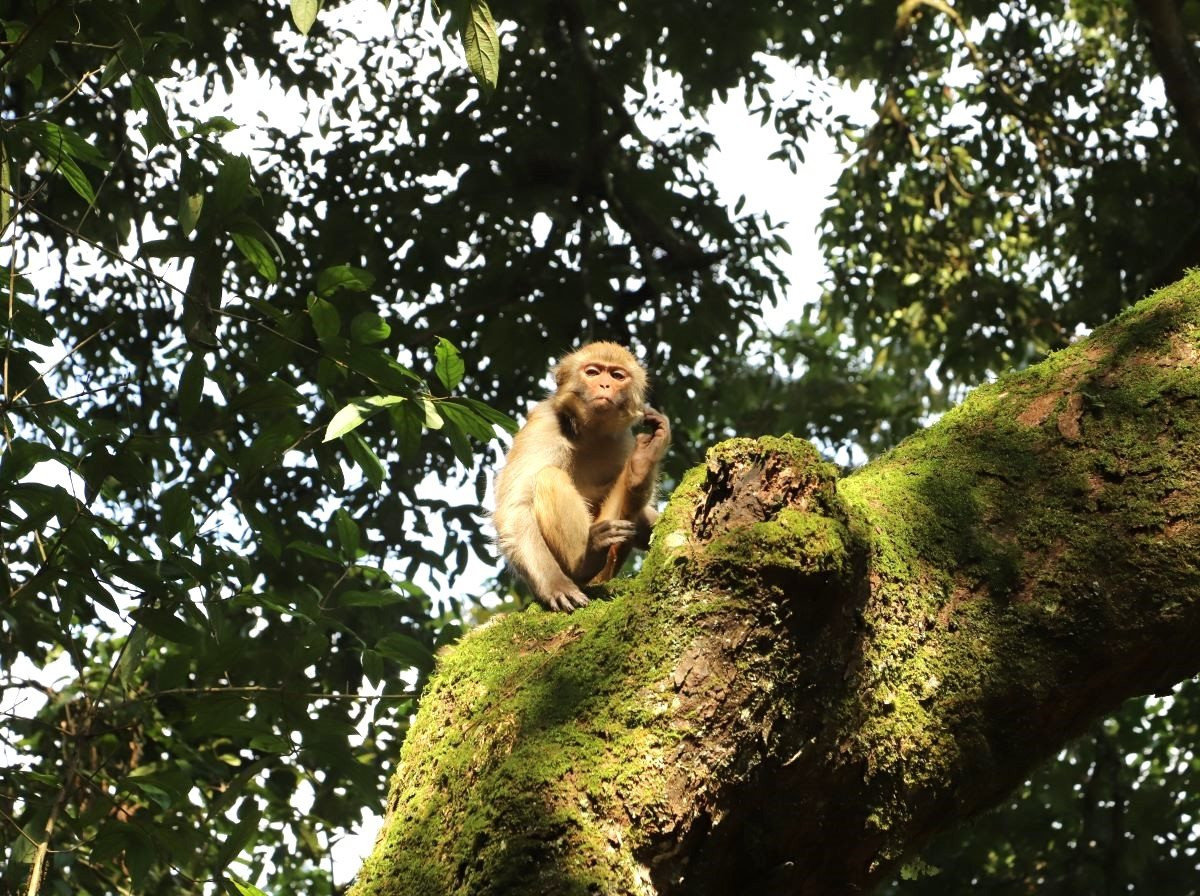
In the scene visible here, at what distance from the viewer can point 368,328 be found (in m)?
3.94

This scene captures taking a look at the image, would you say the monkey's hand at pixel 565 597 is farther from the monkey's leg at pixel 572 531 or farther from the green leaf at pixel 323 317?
the green leaf at pixel 323 317

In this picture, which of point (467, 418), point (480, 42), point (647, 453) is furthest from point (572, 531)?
point (480, 42)

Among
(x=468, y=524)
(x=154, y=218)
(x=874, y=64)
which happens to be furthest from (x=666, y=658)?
(x=874, y=64)

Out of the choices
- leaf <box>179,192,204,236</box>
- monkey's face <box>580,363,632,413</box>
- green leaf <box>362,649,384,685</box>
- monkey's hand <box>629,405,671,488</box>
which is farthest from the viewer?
monkey's face <box>580,363,632,413</box>

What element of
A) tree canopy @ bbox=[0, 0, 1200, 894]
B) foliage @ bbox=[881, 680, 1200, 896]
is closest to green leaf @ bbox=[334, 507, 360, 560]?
tree canopy @ bbox=[0, 0, 1200, 894]

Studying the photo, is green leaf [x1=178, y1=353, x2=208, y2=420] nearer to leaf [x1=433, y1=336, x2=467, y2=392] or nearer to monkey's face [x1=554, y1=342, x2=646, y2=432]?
leaf [x1=433, y1=336, x2=467, y2=392]

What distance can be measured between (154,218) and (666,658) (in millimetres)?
7276

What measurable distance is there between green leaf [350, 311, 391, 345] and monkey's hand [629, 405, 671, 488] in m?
1.87

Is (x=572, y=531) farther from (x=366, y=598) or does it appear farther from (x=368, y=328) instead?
(x=368, y=328)

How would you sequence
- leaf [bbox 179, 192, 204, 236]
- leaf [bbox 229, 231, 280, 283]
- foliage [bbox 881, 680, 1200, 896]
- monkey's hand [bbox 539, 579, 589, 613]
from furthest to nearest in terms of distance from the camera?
foliage [bbox 881, 680, 1200, 896], monkey's hand [bbox 539, 579, 589, 613], leaf [bbox 229, 231, 280, 283], leaf [bbox 179, 192, 204, 236]

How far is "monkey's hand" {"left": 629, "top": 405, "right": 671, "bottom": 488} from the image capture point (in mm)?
5539

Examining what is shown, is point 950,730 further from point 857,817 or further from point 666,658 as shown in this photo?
point 666,658

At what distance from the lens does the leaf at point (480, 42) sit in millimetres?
3170

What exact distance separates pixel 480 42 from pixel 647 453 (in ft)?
8.71
